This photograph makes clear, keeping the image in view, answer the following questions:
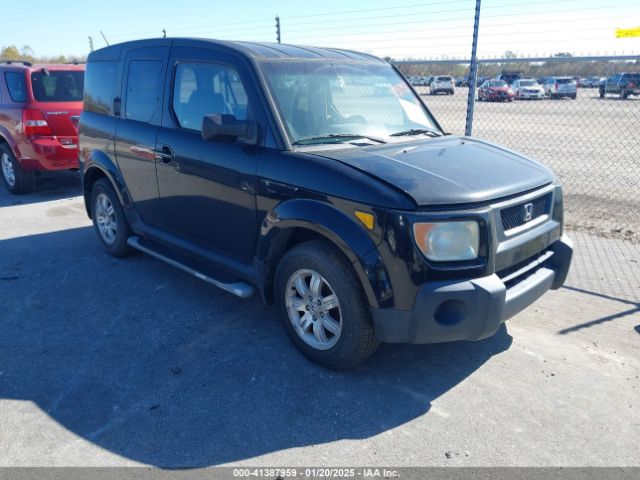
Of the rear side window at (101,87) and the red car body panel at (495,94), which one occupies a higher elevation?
the rear side window at (101,87)

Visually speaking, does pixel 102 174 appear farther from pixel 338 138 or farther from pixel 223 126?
pixel 338 138

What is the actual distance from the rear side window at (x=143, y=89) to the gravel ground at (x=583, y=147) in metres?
5.11

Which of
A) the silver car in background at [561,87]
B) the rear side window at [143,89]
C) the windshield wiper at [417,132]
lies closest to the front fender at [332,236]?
the windshield wiper at [417,132]

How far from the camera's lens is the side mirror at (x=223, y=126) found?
3574mm

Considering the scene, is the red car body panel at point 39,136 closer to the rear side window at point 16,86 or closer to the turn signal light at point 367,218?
the rear side window at point 16,86

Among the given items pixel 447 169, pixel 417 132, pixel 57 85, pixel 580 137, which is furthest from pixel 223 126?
pixel 580 137

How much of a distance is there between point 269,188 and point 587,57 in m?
4.09

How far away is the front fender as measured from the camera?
302cm

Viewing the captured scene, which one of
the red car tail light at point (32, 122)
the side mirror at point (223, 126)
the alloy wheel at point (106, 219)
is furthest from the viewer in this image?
the red car tail light at point (32, 122)

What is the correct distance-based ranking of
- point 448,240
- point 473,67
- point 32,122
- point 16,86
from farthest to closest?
point 16,86 < point 32,122 < point 473,67 < point 448,240

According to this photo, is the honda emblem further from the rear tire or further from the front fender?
the rear tire

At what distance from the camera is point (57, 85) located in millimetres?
8383

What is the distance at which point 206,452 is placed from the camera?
2.77 meters

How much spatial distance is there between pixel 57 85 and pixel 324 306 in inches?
278
